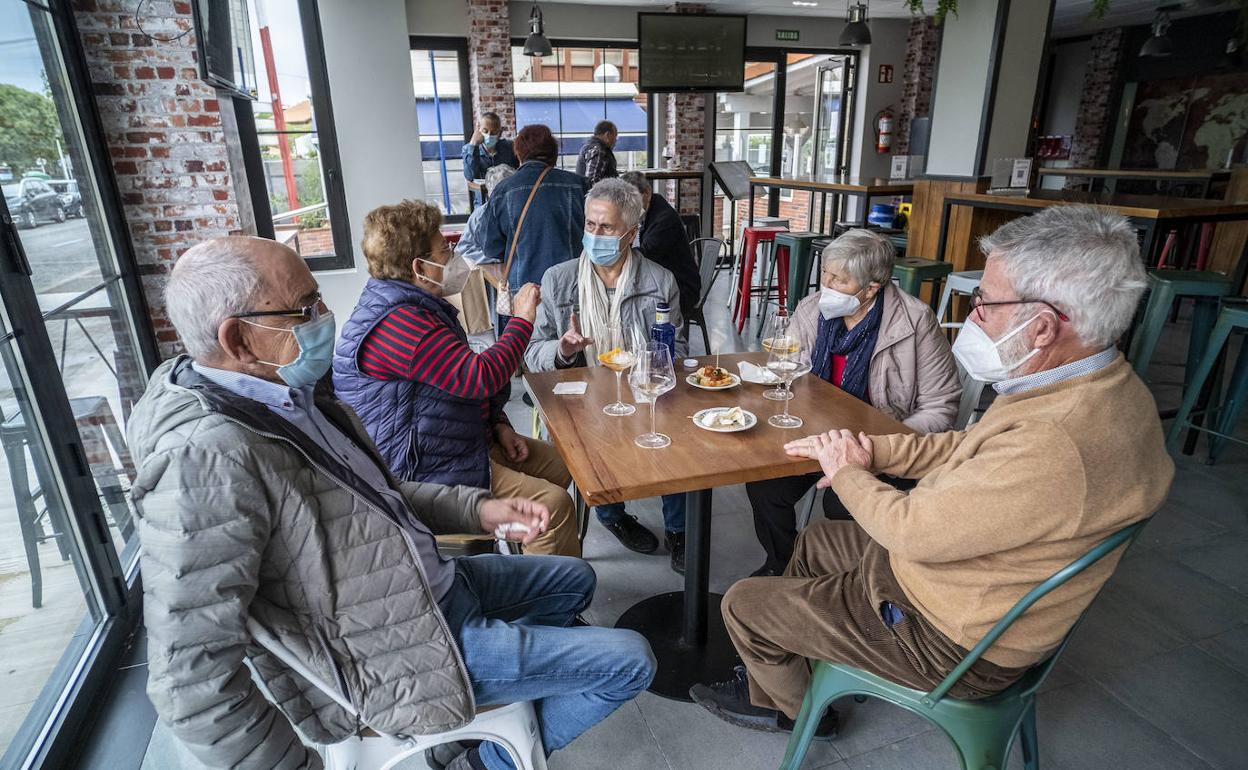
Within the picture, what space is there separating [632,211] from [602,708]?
1.73 meters

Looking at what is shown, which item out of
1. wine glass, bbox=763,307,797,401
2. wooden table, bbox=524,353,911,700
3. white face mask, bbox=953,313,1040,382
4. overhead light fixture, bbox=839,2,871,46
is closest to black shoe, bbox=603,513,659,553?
wooden table, bbox=524,353,911,700

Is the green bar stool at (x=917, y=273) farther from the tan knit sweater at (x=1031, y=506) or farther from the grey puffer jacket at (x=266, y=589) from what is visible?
the grey puffer jacket at (x=266, y=589)

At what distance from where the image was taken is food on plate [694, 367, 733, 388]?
210 centimetres

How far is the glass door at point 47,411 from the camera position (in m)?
1.84

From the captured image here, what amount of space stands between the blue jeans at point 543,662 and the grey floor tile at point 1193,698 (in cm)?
155

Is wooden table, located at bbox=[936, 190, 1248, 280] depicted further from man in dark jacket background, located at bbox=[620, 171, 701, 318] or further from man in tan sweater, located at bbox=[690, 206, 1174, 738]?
man in tan sweater, located at bbox=[690, 206, 1174, 738]

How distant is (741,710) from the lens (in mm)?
1869

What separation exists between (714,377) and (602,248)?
0.70 meters

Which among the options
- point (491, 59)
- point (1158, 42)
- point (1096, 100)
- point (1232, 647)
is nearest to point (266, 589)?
point (1232, 647)

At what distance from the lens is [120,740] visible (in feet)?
6.02

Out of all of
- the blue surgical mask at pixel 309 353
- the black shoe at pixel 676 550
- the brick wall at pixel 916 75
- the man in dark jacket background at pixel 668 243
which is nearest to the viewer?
the blue surgical mask at pixel 309 353

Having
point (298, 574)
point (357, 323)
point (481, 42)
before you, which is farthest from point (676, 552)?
point (481, 42)

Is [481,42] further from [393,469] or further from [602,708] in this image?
[602,708]


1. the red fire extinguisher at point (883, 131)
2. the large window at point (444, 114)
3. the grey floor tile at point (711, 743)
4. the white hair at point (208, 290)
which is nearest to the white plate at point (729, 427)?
the grey floor tile at point (711, 743)
